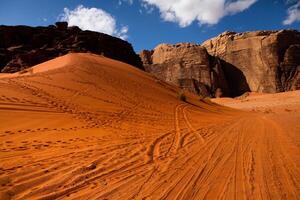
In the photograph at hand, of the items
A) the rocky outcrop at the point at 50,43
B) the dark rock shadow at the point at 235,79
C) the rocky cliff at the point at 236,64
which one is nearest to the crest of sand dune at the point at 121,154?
the rocky outcrop at the point at 50,43

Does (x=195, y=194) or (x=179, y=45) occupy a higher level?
(x=179, y=45)

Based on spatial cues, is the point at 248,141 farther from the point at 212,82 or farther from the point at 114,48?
the point at 212,82

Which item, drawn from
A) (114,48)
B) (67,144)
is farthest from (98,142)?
(114,48)

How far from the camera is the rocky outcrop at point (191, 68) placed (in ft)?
169

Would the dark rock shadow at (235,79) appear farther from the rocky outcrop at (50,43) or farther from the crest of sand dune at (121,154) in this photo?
the crest of sand dune at (121,154)

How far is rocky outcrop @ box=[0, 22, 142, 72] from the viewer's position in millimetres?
35469

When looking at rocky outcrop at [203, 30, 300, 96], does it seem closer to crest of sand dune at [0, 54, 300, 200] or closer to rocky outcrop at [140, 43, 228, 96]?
rocky outcrop at [140, 43, 228, 96]

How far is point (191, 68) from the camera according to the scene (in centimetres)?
5372

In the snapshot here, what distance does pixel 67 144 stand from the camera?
7.76m

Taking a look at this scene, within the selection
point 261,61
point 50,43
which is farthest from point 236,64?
point 50,43

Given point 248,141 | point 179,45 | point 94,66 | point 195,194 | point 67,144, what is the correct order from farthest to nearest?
1. point 179,45
2. point 94,66
3. point 248,141
4. point 67,144
5. point 195,194

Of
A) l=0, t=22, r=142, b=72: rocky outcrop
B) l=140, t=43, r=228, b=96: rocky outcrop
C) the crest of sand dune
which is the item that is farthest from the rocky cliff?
the crest of sand dune

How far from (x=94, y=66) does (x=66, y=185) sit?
688 inches

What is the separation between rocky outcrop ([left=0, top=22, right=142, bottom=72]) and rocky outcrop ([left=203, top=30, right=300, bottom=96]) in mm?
19355
